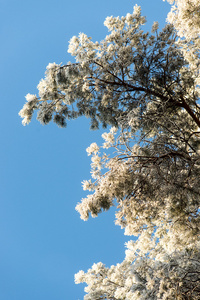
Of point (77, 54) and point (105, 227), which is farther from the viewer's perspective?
point (105, 227)

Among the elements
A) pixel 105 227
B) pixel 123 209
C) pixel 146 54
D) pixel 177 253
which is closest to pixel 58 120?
pixel 146 54

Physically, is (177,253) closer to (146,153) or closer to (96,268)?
(146,153)

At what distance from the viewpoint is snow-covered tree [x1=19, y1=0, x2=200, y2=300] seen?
720 cm

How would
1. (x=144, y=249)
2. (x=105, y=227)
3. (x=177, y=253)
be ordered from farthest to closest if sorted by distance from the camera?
(x=105, y=227) < (x=144, y=249) < (x=177, y=253)

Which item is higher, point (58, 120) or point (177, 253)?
point (58, 120)

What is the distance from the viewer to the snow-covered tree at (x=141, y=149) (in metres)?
7.20

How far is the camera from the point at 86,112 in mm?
9945

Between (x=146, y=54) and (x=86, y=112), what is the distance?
7.76ft

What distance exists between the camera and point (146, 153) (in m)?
7.98

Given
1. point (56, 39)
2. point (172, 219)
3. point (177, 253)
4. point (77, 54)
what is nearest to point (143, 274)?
point (177, 253)

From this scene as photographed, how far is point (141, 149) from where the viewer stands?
797cm

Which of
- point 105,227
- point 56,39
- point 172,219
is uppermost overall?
point 56,39

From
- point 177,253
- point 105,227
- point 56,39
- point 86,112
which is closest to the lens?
point 177,253

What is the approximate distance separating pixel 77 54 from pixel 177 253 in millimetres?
5386
